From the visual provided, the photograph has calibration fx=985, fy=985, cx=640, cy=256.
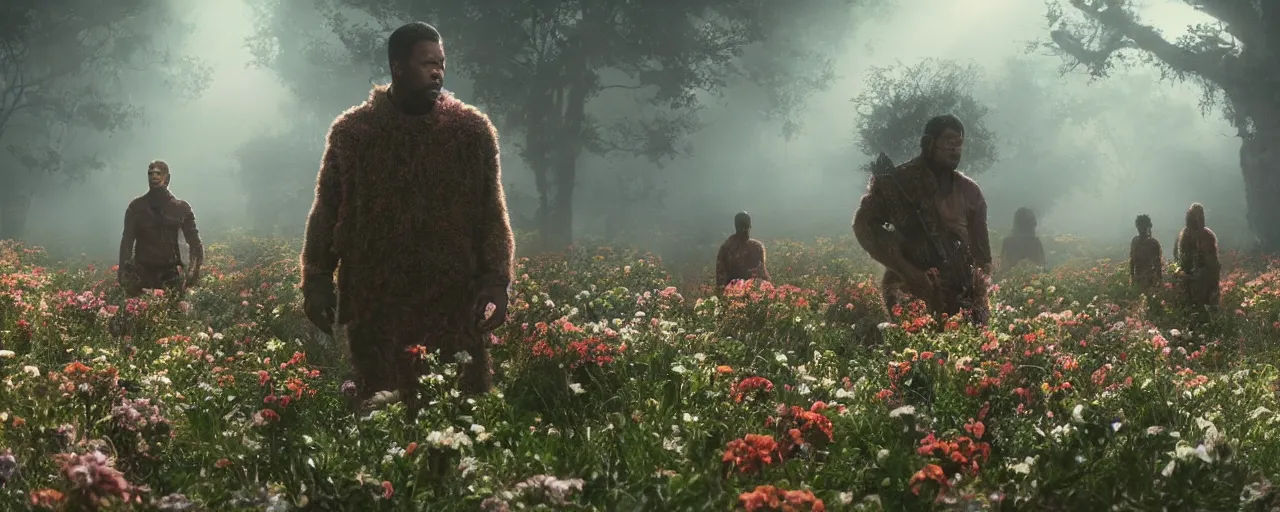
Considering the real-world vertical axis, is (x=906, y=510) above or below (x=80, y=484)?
below

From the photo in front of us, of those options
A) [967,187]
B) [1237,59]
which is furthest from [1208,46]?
[967,187]

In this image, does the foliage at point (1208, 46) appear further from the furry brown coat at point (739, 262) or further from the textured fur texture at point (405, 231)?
the textured fur texture at point (405, 231)

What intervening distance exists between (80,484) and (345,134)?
7.88 feet

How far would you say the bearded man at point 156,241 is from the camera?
9.77m

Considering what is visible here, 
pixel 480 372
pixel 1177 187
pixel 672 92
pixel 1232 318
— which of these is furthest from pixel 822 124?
pixel 480 372

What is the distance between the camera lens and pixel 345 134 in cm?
466

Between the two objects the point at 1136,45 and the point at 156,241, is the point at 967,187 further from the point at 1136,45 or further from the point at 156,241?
the point at 1136,45

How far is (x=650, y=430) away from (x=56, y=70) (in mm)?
33545

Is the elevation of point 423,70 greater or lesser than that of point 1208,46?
lesser

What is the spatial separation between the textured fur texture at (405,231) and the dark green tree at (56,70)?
26256 millimetres

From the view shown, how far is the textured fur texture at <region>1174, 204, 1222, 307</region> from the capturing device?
11.8 meters

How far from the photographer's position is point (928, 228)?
23.9 ft

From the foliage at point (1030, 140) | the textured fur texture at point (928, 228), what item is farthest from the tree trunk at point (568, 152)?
the foliage at point (1030, 140)

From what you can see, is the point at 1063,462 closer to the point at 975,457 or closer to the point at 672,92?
the point at 975,457
